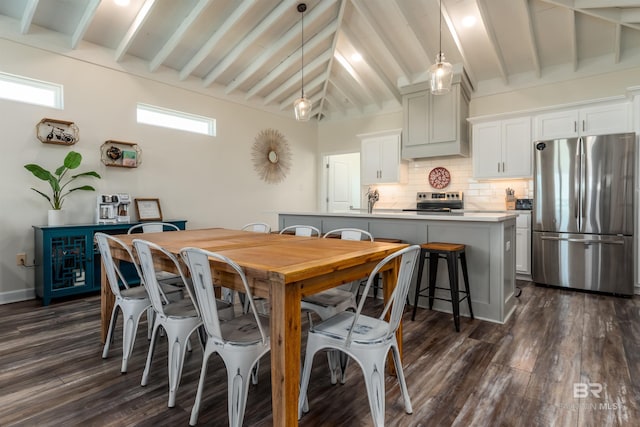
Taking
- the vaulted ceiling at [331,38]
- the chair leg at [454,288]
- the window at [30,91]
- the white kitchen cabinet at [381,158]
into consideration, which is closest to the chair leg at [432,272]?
the chair leg at [454,288]

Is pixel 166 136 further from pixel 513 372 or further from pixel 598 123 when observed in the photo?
pixel 598 123

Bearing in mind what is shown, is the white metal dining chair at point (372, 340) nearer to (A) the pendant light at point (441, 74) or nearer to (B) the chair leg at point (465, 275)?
(B) the chair leg at point (465, 275)

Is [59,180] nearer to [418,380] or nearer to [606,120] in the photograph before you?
[418,380]

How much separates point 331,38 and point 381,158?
2127mm

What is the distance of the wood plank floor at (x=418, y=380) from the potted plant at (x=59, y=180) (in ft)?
3.94

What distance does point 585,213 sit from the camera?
4.02 meters

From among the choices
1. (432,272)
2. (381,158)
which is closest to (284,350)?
(432,272)

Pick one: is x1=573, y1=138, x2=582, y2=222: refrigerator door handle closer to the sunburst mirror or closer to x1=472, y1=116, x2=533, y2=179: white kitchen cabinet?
x1=472, y1=116, x2=533, y2=179: white kitchen cabinet

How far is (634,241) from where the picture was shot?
385cm

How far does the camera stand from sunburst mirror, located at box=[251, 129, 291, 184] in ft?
20.2

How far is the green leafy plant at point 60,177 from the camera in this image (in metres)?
3.57

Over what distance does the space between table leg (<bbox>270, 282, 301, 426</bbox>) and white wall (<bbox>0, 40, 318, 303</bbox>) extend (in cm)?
381

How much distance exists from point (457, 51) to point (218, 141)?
3.82 metres

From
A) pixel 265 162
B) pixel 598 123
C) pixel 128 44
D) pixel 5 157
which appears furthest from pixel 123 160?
pixel 598 123
